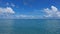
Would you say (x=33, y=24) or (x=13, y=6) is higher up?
(x=13, y=6)

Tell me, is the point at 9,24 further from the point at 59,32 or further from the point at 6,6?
the point at 59,32

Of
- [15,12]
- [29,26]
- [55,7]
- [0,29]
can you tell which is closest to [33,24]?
[29,26]

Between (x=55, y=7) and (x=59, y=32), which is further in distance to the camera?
(x=59, y=32)

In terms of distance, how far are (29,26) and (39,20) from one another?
35 centimetres

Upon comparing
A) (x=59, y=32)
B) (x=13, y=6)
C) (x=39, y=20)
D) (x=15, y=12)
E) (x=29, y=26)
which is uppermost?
(x=13, y=6)

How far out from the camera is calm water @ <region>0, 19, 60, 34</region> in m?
2.70

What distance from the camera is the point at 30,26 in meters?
2.74

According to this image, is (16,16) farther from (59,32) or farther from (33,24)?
(59,32)

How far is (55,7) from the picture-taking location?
271 centimetres

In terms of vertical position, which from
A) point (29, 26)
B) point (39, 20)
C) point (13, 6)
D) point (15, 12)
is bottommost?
point (29, 26)

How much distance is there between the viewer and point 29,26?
271 centimetres

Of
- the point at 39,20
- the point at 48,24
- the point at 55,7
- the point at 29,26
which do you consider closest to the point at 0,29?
the point at 29,26

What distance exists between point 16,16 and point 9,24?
0.35 meters

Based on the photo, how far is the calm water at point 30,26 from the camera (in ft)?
8.86
